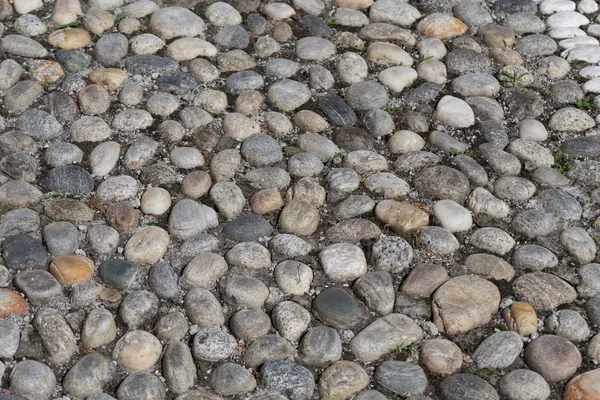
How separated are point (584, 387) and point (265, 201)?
1.41 metres

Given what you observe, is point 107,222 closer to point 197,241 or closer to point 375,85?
point 197,241

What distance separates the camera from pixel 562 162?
374cm

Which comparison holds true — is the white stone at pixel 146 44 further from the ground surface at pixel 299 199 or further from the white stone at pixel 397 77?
the white stone at pixel 397 77

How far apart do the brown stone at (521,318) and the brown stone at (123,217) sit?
4.84 ft

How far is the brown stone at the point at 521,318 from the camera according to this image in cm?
298

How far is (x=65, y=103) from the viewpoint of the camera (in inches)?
150

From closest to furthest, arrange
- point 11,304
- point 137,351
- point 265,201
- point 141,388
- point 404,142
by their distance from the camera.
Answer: point 141,388, point 137,351, point 11,304, point 265,201, point 404,142

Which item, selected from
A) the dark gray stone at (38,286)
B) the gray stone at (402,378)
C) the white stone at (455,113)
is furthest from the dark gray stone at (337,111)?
the dark gray stone at (38,286)

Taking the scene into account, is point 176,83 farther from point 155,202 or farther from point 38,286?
point 38,286

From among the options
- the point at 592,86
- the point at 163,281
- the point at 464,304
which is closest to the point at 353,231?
the point at 464,304

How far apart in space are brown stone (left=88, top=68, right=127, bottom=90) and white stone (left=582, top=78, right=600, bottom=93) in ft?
7.41

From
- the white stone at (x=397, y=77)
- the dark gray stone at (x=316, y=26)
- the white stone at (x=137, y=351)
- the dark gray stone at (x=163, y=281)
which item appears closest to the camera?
the white stone at (x=137, y=351)

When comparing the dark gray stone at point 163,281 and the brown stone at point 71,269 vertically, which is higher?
the dark gray stone at point 163,281

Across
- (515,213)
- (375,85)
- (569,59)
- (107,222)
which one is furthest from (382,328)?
(569,59)
